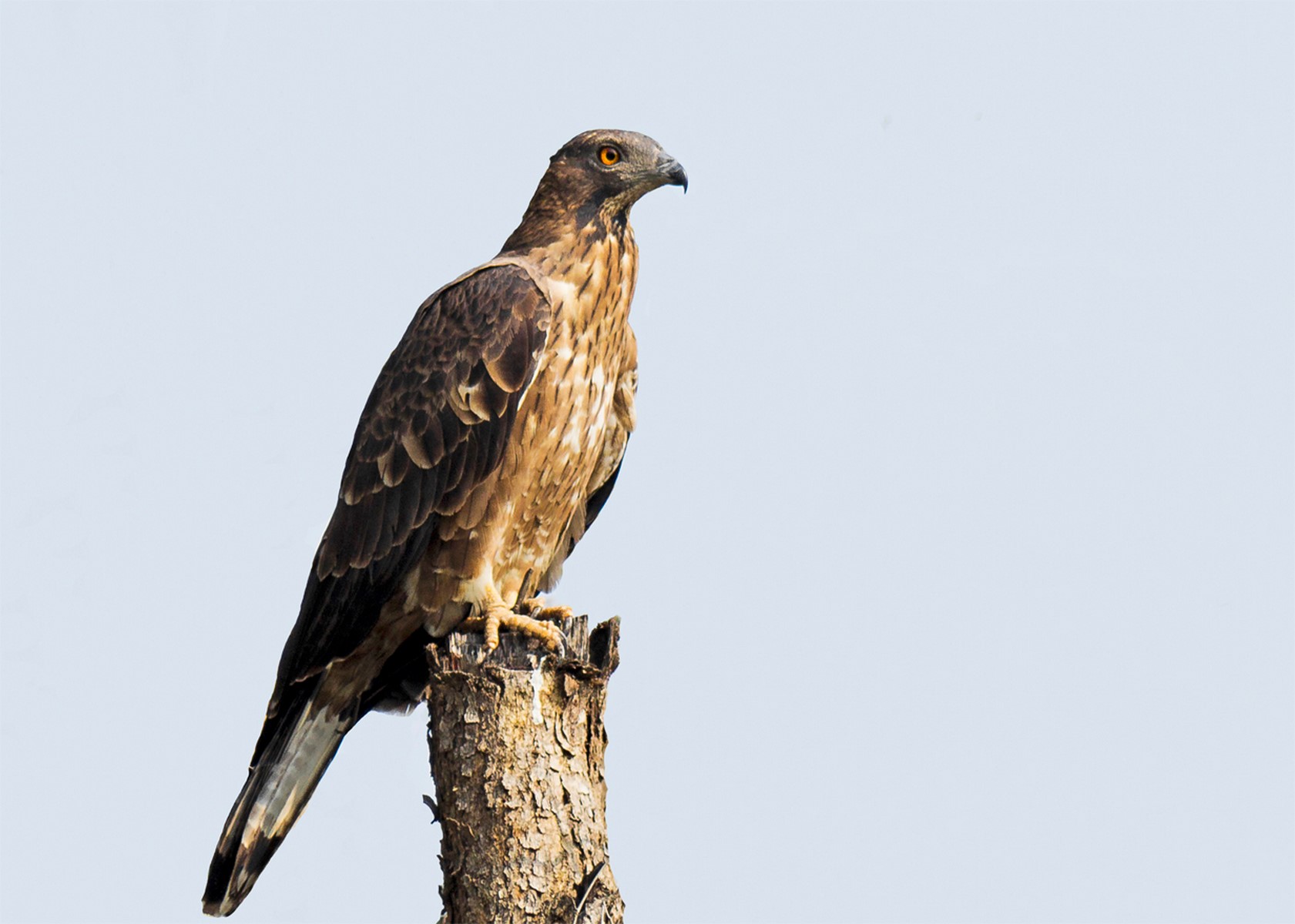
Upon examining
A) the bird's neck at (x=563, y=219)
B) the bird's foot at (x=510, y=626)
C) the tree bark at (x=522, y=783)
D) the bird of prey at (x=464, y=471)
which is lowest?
the tree bark at (x=522, y=783)

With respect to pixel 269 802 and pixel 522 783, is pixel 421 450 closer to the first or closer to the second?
pixel 522 783

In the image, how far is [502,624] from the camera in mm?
5391

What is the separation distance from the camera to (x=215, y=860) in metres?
5.66

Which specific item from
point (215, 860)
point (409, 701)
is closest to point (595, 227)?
point (409, 701)

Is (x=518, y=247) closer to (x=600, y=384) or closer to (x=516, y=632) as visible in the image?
(x=600, y=384)

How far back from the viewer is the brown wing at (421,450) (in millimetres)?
5523

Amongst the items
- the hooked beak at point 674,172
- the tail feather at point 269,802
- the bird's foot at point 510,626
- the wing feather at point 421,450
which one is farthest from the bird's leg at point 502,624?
the hooked beak at point 674,172

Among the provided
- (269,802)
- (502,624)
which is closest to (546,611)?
(502,624)

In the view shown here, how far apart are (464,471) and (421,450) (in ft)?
0.72

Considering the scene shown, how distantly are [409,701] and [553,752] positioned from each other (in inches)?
53.1

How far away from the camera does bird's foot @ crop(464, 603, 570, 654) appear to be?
521cm

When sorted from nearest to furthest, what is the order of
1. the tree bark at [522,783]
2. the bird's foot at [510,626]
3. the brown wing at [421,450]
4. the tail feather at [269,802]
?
the tree bark at [522,783] → the bird's foot at [510,626] → the brown wing at [421,450] → the tail feather at [269,802]

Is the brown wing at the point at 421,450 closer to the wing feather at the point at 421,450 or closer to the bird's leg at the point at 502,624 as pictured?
the wing feather at the point at 421,450

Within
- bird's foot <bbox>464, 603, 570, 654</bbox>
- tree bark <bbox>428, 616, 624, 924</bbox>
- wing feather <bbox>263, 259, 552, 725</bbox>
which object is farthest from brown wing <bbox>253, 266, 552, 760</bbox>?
tree bark <bbox>428, 616, 624, 924</bbox>
